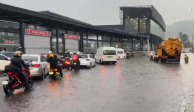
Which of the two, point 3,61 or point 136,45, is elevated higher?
point 136,45

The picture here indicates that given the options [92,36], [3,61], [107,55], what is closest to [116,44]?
[92,36]

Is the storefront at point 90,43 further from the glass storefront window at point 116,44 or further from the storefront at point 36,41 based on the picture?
the storefront at point 36,41

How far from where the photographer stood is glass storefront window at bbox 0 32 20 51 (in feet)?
92.5

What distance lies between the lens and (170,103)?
336 inches

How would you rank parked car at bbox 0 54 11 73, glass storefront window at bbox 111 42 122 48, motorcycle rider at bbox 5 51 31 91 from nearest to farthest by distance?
motorcycle rider at bbox 5 51 31 91 < parked car at bbox 0 54 11 73 < glass storefront window at bbox 111 42 122 48

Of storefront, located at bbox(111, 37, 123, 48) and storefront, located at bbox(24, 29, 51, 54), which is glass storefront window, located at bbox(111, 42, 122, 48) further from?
storefront, located at bbox(24, 29, 51, 54)

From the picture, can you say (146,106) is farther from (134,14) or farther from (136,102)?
(134,14)

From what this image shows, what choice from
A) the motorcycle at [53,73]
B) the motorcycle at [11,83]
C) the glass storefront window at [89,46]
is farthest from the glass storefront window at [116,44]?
the motorcycle at [11,83]

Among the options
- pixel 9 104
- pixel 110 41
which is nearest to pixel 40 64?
pixel 9 104

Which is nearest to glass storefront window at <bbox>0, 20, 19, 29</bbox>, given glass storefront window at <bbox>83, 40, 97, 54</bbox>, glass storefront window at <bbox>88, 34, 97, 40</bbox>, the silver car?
the silver car

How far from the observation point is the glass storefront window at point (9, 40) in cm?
2819

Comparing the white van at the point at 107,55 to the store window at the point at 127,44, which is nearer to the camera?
the white van at the point at 107,55

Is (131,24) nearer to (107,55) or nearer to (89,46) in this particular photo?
(89,46)

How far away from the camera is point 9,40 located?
95.9 ft
